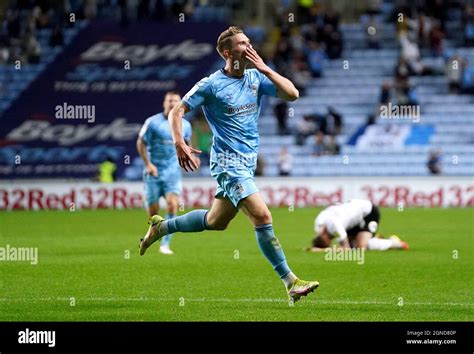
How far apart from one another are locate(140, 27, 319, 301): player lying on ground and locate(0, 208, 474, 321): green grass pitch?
0.66 meters

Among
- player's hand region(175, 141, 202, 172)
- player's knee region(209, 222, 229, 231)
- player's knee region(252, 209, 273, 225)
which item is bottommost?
player's knee region(209, 222, 229, 231)

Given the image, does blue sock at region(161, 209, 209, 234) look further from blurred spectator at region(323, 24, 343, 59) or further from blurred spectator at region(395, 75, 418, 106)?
blurred spectator at region(323, 24, 343, 59)

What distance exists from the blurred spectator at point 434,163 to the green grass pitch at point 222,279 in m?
7.49

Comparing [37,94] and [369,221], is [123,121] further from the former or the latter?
[369,221]

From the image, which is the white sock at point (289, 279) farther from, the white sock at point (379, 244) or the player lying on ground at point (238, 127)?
the white sock at point (379, 244)

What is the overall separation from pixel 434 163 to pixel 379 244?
13.0 meters

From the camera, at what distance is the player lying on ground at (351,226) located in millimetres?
17094

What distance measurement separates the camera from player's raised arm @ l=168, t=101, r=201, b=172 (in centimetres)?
1087

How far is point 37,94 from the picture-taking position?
35.6m

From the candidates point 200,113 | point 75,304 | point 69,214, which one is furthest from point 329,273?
point 200,113

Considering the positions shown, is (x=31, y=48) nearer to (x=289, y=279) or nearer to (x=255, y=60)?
(x=289, y=279)

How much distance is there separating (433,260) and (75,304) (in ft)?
21.4

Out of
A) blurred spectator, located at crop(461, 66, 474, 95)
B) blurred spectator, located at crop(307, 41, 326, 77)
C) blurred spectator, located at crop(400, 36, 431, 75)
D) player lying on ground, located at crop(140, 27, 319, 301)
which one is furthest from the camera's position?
blurred spectator, located at crop(307, 41, 326, 77)

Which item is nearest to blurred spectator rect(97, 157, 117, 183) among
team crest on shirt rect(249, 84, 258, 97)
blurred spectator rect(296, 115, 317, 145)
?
blurred spectator rect(296, 115, 317, 145)
